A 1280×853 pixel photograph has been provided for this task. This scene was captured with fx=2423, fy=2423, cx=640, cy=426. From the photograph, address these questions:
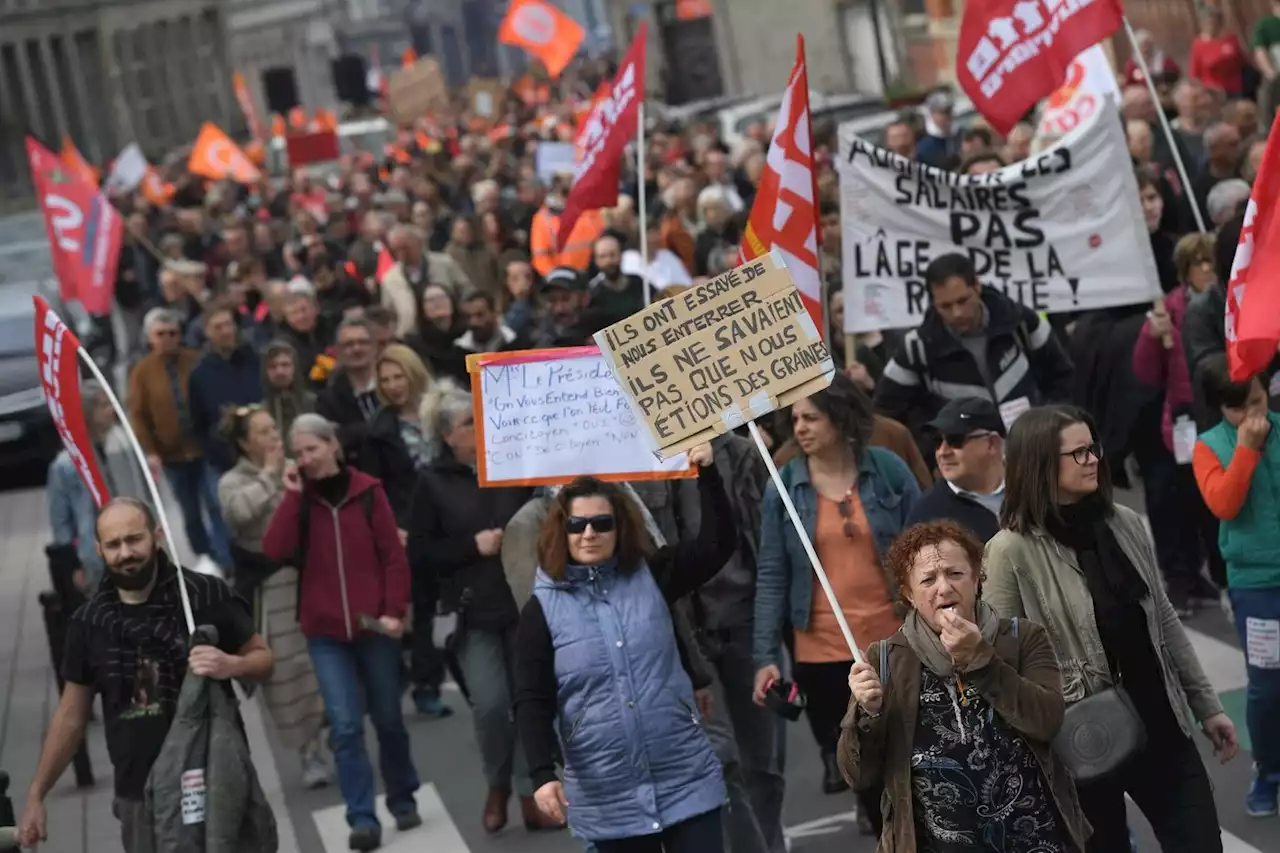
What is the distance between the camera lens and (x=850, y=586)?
7.95 m

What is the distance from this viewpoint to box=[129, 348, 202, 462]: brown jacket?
15523mm

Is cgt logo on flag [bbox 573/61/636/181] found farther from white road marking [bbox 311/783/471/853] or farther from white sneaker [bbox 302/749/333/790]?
white road marking [bbox 311/783/471/853]

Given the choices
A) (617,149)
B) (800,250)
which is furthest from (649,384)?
(617,149)

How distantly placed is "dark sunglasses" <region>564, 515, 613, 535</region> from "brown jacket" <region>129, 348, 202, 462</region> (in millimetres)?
8749

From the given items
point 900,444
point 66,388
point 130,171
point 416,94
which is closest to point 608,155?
point 900,444

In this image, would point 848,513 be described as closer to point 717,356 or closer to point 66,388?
point 717,356

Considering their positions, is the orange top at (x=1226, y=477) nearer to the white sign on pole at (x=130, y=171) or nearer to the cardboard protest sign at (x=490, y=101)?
the white sign on pole at (x=130, y=171)

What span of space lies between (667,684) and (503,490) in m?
2.55

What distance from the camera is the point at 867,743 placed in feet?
18.6

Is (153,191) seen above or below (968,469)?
above

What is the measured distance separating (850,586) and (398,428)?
3983mm

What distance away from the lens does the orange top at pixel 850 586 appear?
7934mm

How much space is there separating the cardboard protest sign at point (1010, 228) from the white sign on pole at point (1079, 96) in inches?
235

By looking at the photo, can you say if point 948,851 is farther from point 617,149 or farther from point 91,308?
point 91,308
